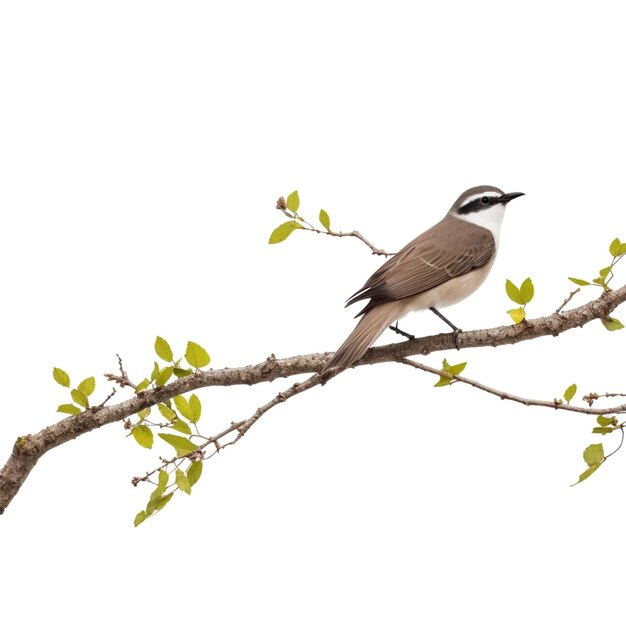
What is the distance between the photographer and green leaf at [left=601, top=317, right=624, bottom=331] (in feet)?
12.1

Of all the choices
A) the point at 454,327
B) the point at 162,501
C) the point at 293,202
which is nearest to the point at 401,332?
the point at 454,327

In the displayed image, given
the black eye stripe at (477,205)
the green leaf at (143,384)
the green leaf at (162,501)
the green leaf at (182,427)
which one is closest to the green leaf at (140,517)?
the green leaf at (162,501)

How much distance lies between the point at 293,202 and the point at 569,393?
4.77ft

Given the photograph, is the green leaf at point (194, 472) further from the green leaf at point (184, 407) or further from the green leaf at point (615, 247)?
the green leaf at point (615, 247)

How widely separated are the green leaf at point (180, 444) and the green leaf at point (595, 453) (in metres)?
1.52

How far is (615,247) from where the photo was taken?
3621mm

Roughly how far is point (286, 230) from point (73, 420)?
1282 mm

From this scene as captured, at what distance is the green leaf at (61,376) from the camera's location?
11.6 ft

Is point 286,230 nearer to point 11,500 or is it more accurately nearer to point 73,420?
point 73,420

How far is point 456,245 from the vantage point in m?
4.08

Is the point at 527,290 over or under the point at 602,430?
over

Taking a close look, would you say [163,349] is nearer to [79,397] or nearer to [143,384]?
[143,384]

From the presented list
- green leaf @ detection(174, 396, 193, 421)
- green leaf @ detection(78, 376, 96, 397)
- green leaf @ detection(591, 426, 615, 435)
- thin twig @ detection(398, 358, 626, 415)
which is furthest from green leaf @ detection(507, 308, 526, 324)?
green leaf @ detection(78, 376, 96, 397)

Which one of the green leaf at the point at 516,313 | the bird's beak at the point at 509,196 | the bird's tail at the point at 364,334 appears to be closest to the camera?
the bird's tail at the point at 364,334
